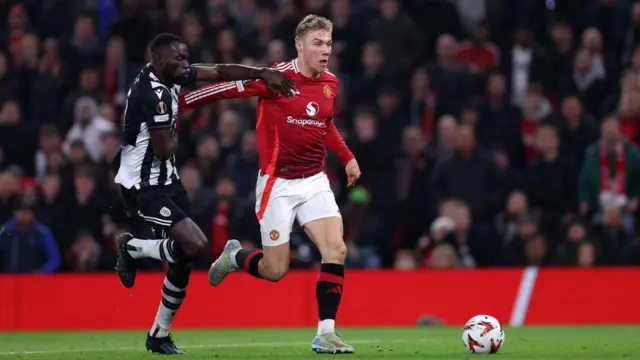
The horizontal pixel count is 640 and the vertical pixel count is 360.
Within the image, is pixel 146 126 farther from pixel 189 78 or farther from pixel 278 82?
pixel 278 82

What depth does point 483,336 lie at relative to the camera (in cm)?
1002

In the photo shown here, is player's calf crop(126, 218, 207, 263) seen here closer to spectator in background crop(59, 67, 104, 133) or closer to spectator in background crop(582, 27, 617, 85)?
spectator in background crop(59, 67, 104, 133)

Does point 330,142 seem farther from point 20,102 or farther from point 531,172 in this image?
point 20,102

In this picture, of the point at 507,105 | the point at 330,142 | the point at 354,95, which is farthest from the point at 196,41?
the point at 330,142

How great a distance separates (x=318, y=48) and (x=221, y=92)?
0.86 meters

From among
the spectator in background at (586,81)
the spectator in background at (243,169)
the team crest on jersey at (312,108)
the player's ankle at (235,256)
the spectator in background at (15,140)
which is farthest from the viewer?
the spectator in background at (586,81)

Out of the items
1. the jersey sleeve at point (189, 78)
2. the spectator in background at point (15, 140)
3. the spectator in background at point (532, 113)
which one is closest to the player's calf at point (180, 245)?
the jersey sleeve at point (189, 78)

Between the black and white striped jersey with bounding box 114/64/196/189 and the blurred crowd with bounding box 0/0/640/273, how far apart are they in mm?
6076

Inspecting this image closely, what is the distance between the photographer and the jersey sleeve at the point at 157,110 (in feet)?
32.8

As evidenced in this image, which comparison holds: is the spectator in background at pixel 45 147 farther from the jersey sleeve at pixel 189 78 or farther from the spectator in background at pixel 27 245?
the jersey sleeve at pixel 189 78

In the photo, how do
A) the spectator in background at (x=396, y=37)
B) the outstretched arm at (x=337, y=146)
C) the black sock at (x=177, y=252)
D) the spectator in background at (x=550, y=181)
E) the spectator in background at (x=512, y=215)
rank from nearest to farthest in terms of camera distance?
the black sock at (x=177, y=252)
the outstretched arm at (x=337, y=146)
the spectator in background at (x=512, y=215)
the spectator in background at (x=550, y=181)
the spectator in background at (x=396, y=37)

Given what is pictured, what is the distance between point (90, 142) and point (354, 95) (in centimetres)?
368

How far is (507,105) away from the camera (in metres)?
17.4

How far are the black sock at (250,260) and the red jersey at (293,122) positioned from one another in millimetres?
685
